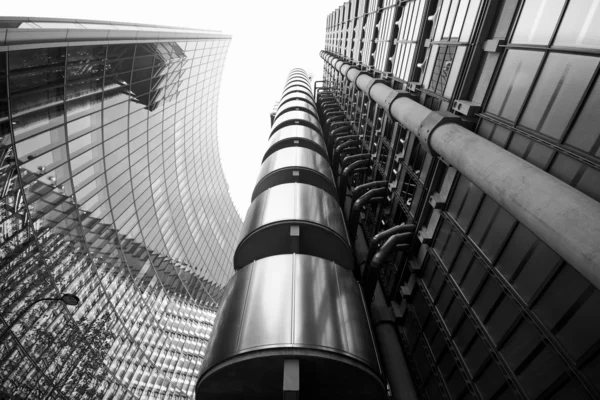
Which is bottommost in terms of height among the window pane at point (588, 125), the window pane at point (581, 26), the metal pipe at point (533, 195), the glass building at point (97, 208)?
the glass building at point (97, 208)

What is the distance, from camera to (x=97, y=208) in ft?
75.1

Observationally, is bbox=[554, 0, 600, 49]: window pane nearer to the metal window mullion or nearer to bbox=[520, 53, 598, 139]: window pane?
bbox=[520, 53, 598, 139]: window pane

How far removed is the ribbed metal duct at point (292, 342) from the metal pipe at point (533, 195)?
5171 mm

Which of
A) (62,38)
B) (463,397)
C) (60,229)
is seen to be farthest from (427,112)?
(60,229)

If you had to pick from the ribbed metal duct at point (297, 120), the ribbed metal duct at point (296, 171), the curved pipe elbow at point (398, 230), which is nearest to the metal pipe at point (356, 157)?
the ribbed metal duct at point (296, 171)

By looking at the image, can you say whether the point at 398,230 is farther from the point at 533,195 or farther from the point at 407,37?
the point at 407,37

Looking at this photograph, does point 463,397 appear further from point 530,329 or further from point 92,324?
point 92,324

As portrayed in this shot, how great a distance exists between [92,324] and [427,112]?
26.6m

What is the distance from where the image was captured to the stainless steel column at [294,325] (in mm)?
7621

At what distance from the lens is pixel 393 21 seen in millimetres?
17547

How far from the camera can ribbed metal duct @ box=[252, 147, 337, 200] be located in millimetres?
17047

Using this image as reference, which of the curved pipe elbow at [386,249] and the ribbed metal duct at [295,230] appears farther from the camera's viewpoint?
the ribbed metal duct at [295,230]

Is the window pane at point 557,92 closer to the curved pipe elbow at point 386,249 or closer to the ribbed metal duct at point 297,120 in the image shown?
the curved pipe elbow at point 386,249

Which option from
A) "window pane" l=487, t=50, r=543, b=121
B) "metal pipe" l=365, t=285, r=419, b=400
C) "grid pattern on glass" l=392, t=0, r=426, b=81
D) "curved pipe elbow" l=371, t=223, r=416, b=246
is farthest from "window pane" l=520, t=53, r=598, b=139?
"metal pipe" l=365, t=285, r=419, b=400
